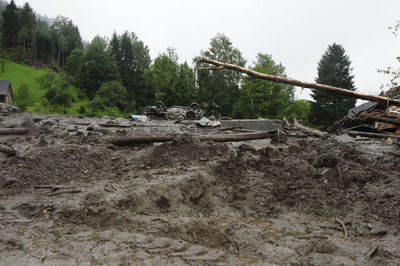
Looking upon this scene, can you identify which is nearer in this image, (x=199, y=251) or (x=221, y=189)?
(x=199, y=251)

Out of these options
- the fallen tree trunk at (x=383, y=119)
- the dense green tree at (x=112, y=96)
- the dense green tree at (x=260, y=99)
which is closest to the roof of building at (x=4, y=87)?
the dense green tree at (x=112, y=96)

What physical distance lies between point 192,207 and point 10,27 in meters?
83.0

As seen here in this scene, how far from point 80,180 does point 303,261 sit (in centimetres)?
396

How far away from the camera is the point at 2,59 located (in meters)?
53.6

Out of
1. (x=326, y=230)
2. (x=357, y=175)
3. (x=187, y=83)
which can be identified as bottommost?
(x=326, y=230)

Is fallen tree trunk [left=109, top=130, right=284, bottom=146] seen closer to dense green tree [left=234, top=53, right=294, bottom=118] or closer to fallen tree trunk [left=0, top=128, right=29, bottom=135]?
fallen tree trunk [left=0, top=128, right=29, bottom=135]

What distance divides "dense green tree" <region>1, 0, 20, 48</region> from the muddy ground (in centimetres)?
7768

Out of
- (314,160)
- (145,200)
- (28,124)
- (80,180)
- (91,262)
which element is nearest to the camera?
(91,262)

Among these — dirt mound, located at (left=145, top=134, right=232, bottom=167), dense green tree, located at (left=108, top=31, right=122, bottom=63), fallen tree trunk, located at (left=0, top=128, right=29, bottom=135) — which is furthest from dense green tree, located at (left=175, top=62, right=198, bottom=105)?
dirt mound, located at (left=145, top=134, right=232, bottom=167)

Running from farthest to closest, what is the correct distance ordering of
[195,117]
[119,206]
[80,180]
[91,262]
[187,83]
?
[187,83]
[195,117]
[80,180]
[119,206]
[91,262]

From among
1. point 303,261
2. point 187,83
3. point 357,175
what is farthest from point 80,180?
point 187,83

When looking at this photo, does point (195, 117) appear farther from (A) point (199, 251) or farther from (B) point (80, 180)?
(A) point (199, 251)

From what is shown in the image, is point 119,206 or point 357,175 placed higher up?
point 357,175

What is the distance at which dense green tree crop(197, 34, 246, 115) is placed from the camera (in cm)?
4069
